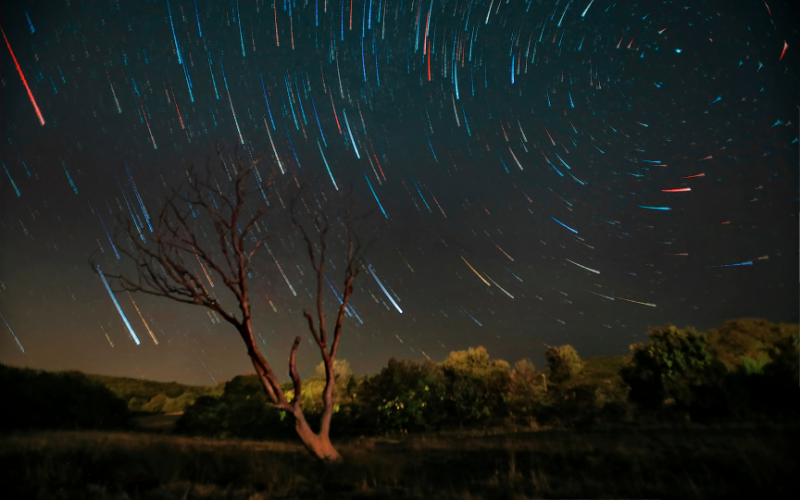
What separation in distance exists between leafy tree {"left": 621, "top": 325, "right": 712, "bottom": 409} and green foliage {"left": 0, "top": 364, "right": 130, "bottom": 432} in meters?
36.3

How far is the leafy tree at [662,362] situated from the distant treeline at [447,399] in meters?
0.06

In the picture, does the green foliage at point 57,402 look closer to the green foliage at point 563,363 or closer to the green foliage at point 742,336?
the green foliage at point 563,363

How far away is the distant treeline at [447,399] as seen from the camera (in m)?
20.3

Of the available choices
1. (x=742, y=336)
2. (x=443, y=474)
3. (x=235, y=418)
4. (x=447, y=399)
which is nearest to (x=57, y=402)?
(x=235, y=418)

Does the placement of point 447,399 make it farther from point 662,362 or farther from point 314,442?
point 314,442

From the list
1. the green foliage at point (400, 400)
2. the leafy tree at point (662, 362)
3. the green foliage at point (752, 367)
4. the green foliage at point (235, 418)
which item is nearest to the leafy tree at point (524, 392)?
the green foliage at point (400, 400)

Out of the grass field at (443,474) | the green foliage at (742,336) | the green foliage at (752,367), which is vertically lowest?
the grass field at (443,474)

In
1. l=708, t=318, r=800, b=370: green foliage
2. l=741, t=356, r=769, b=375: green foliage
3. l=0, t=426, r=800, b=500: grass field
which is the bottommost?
l=0, t=426, r=800, b=500: grass field

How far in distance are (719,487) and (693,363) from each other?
76.0 ft

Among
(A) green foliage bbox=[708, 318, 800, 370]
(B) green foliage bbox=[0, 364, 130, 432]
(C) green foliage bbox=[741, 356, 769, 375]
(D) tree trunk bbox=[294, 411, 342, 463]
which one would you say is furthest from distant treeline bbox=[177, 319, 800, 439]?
→ (D) tree trunk bbox=[294, 411, 342, 463]

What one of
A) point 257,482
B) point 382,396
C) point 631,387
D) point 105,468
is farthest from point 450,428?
point 105,468

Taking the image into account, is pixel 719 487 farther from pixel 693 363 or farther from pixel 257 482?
pixel 693 363

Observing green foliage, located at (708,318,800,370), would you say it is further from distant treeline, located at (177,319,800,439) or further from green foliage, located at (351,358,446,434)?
green foliage, located at (351,358,446,434)

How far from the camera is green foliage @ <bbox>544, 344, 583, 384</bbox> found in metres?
38.8
